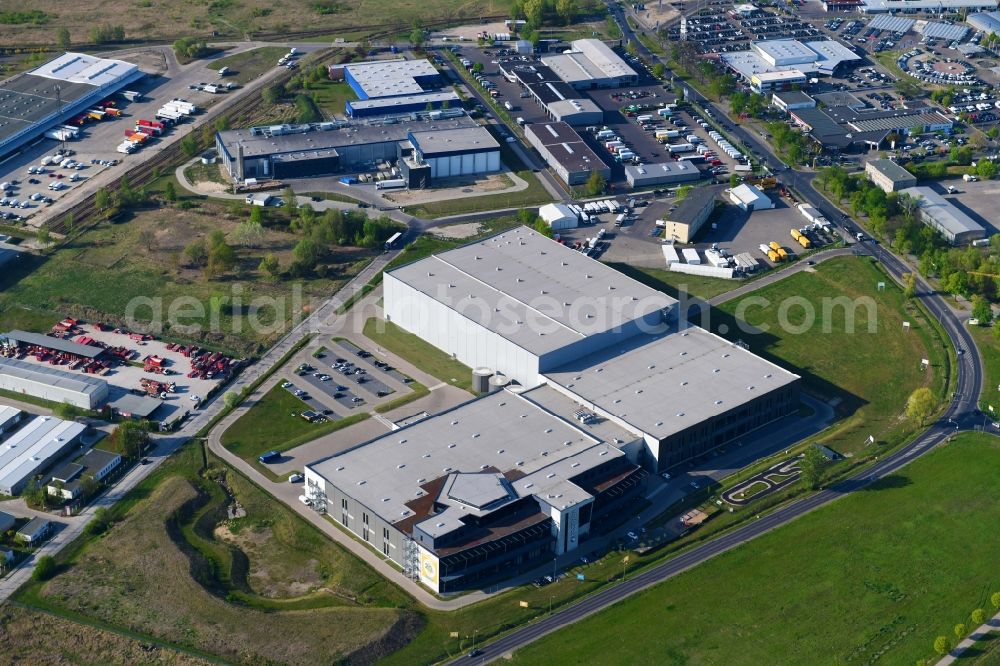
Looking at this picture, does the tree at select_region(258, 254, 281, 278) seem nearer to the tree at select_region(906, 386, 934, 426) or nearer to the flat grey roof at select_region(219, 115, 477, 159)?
the flat grey roof at select_region(219, 115, 477, 159)

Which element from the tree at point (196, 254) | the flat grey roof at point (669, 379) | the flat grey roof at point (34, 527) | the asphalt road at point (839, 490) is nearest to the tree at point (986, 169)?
the asphalt road at point (839, 490)

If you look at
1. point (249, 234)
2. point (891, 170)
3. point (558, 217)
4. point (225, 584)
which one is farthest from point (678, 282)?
point (225, 584)

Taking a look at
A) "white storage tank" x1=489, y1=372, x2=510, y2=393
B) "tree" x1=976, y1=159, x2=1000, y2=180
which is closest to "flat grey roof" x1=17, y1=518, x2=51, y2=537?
"white storage tank" x1=489, y1=372, x2=510, y2=393

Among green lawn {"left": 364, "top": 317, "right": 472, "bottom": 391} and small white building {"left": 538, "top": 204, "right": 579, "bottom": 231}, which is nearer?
green lawn {"left": 364, "top": 317, "right": 472, "bottom": 391}

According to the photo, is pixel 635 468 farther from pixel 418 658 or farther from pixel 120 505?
pixel 120 505

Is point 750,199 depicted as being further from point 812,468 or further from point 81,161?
point 81,161

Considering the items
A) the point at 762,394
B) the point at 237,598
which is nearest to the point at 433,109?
the point at 762,394
